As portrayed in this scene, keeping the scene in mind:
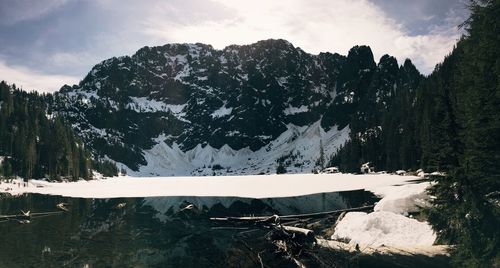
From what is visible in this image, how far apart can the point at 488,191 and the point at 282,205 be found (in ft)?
114

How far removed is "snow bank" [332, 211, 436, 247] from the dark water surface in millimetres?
6686

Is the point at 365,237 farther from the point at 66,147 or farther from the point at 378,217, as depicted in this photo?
the point at 66,147

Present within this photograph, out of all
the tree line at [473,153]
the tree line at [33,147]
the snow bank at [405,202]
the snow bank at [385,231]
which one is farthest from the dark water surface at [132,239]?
the tree line at [33,147]

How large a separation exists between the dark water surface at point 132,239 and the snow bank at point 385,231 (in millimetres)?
6686

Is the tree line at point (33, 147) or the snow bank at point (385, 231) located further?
the tree line at point (33, 147)

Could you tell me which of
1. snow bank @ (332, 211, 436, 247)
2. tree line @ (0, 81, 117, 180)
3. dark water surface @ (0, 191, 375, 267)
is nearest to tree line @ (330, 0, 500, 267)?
snow bank @ (332, 211, 436, 247)

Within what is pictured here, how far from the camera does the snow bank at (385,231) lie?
25547 mm

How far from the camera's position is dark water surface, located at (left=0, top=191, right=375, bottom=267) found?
83.4 feet

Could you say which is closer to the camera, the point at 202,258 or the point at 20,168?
the point at 202,258

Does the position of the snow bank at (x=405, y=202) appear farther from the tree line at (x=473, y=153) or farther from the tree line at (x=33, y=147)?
the tree line at (x=33, y=147)

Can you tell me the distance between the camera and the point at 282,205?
5366 cm

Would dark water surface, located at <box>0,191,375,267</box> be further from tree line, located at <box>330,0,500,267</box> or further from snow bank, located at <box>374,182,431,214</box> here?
snow bank, located at <box>374,182,431,214</box>

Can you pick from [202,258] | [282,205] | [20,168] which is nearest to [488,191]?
[202,258]

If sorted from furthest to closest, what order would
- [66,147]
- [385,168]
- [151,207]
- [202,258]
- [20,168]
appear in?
[385,168] < [66,147] < [20,168] < [151,207] < [202,258]
